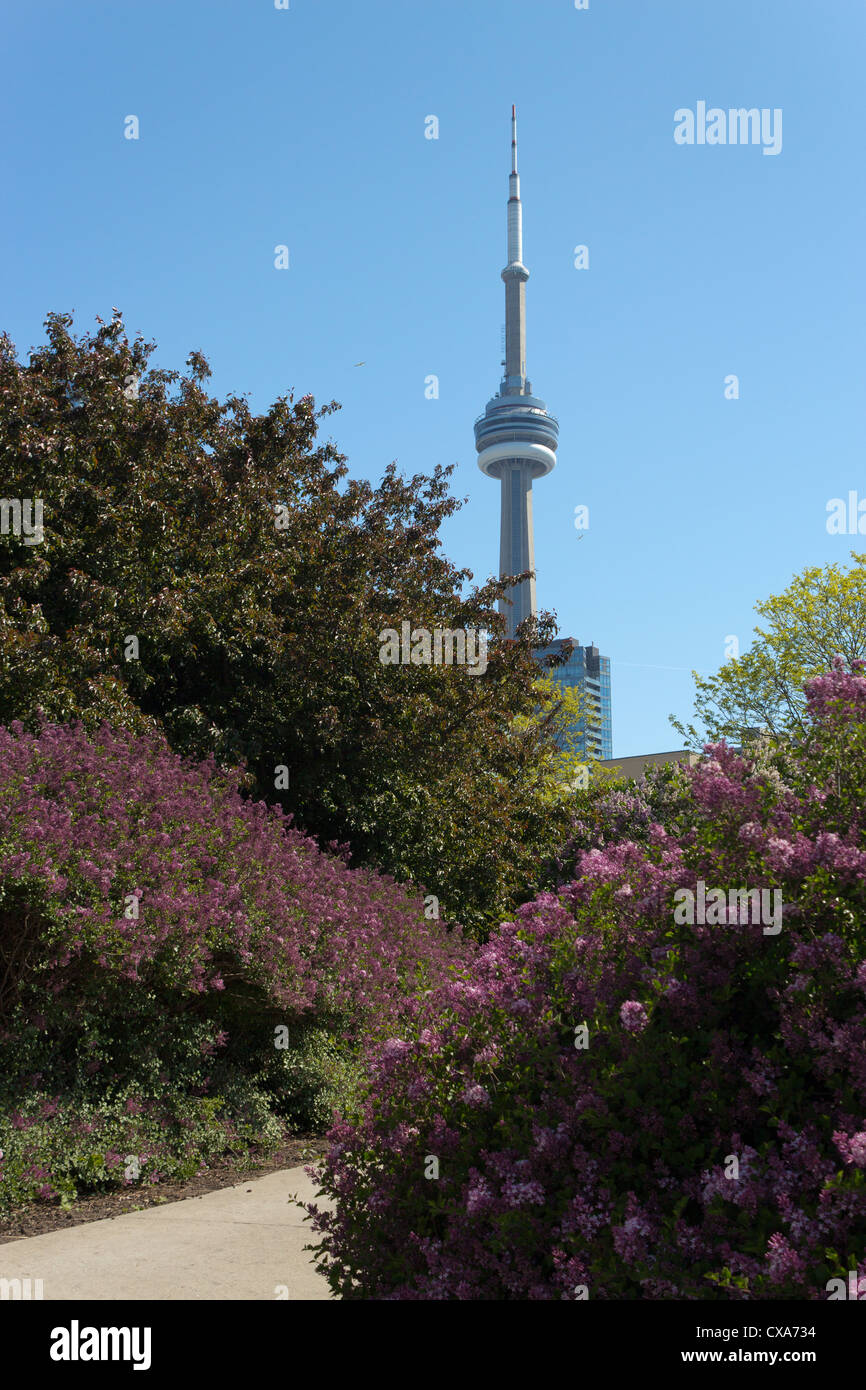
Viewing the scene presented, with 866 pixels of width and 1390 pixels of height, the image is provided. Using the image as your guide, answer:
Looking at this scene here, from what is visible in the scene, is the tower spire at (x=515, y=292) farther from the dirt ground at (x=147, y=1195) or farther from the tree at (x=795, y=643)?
the dirt ground at (x=147, y=1195)

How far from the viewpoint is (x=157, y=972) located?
296 inches

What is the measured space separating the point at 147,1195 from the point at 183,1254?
5.57 ft

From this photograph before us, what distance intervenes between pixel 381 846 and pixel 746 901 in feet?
37.7

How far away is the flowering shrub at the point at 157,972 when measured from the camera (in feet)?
22.9

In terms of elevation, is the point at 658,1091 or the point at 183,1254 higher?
the point at 658,1091

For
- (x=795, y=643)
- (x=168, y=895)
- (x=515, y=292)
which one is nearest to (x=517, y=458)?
(x=515, y=292)

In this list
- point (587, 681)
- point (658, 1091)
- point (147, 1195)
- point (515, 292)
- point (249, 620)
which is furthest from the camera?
point (587, 681)

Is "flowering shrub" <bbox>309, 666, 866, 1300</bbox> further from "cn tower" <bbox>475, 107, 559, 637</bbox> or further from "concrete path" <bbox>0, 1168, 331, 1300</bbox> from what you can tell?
"cn tower" <bbox>475, 107, 559, 637</bbox>

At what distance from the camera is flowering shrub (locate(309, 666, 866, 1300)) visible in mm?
2799

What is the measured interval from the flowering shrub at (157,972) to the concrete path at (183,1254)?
0.78 m

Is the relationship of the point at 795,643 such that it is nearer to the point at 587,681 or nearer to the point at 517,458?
the point at 517,458

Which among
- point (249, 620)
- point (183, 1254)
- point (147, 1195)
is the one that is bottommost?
point (147, 1195)

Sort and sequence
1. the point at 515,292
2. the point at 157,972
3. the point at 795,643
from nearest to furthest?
the point at 157,972 → the point at 795,643 → the point at 515,292

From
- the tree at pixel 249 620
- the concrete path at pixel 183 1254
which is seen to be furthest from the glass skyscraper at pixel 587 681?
the concrete path at pixel 183 1254
